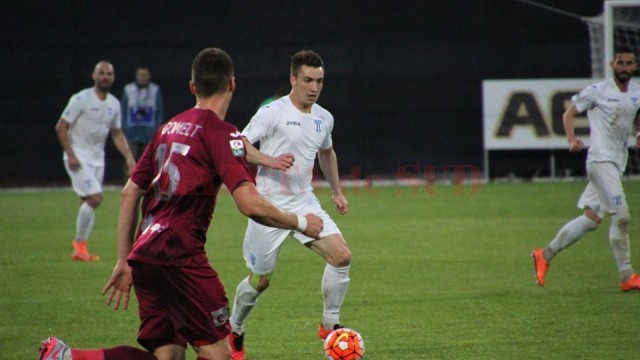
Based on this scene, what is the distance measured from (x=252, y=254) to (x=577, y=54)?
16339 millimetres

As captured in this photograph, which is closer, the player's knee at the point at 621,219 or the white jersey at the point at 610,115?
the player's knee at the point at 621,219

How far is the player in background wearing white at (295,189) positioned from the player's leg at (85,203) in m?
5.25

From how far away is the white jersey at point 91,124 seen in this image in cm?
1260

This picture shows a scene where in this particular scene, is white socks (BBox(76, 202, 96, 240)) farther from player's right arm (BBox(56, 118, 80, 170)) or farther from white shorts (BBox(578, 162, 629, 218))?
white shorts (BBox(578, 162, 629, 218))

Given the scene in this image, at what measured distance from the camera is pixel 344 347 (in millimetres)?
6418

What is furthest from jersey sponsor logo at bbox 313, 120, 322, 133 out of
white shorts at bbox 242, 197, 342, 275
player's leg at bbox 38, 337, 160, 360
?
player's leg at bbox 38, 337, 160, 360

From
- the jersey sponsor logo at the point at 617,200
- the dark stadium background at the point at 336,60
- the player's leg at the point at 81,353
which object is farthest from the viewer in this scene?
the dark stadium background at the point at 336,60

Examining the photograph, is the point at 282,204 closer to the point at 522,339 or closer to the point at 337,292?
the point at 337,292

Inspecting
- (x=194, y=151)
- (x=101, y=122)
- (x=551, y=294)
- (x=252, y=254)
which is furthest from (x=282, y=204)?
(x=101, y=122)

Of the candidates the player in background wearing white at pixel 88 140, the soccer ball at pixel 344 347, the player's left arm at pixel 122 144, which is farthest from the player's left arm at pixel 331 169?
the player in background wearing white at pixel 88 140

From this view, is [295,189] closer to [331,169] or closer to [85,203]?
[331,169]

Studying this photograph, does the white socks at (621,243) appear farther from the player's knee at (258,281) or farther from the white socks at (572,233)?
the player's knee at (258,281)

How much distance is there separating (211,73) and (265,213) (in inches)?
28.9

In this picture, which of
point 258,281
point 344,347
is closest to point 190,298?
point 344,347
